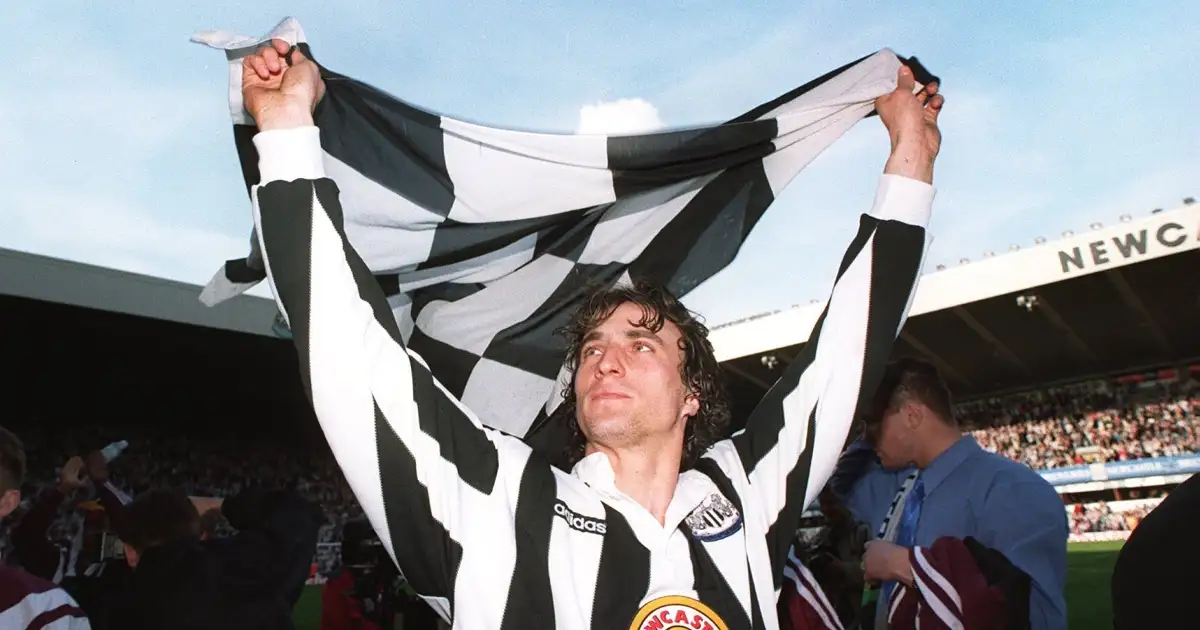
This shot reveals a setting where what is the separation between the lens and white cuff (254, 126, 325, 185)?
1.65 m

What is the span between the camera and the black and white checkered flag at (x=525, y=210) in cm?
233

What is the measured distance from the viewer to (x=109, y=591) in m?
3.58

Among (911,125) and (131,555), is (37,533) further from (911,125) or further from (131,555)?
(911,125)

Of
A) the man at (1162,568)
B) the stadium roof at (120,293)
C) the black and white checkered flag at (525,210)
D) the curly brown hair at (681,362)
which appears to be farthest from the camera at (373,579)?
the stadium roof at (120,293)

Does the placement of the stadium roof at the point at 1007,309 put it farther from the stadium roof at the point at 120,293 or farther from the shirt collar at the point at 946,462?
the shirt collar at the point at 946,462

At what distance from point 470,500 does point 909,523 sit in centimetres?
183

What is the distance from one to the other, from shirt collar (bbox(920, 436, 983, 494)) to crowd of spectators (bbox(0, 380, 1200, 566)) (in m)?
19.4

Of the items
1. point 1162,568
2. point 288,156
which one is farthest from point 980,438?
point 1162,568

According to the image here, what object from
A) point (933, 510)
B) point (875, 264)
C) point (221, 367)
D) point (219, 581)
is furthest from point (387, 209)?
point (221, 367)

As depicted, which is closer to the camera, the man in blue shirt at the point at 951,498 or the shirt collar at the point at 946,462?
the man in blue shirt at the point at 951,498

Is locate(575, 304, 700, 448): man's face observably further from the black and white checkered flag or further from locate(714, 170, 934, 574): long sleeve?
the black and white checkered flag

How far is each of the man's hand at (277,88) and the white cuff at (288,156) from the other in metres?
0.03

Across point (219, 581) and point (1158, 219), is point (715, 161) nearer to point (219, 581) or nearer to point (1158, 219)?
point (219, 581)

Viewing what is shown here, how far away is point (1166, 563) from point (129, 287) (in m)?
17.9
